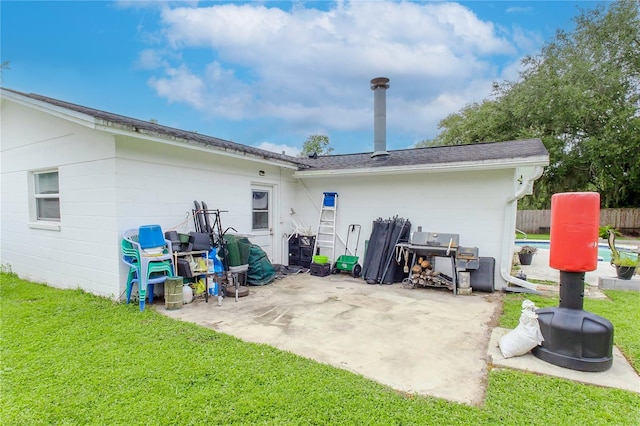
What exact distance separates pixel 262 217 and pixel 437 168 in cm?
390

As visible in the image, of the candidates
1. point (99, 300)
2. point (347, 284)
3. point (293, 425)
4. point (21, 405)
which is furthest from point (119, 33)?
point (293, 425)

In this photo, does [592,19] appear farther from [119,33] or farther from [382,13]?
[119,33]

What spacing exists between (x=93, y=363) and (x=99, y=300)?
7.22 feet

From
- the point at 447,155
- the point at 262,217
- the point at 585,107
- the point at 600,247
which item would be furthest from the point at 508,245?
the point at 585,107

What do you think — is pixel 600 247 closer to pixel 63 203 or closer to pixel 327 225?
pixel 327 225

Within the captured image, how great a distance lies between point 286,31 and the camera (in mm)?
8758

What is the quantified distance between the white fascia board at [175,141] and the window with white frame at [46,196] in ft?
7.71

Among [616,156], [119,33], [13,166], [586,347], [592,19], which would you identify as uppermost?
[592,19]

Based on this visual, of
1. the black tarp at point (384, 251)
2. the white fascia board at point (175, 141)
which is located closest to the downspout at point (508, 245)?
the black tarp at point (384, 251)

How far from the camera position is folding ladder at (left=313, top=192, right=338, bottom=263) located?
7633 mm

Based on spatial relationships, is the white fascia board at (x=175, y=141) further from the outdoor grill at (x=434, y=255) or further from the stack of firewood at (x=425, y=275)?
the stack of firewood at (x=425, y=275)

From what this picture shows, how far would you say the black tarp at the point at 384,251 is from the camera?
633 centimetres

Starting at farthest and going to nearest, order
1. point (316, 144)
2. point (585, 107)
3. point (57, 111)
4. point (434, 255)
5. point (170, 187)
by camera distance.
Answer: point (316, 144) < point (585, 107) < point (434, 255) < point (170, 187) < point (57, 111)

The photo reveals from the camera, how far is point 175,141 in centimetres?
507
